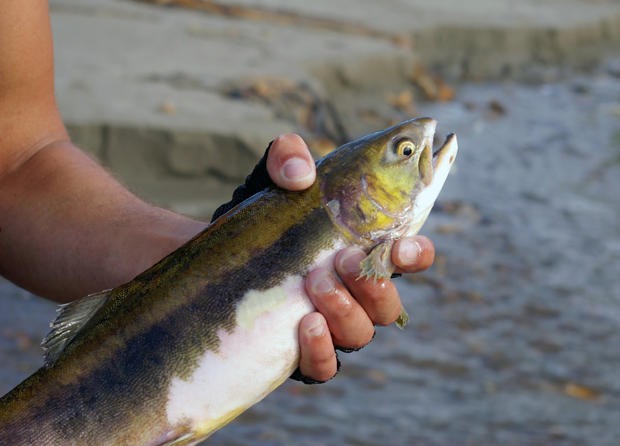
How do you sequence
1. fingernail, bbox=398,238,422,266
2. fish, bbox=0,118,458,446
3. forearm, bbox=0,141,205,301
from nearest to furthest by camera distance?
fish, bbox=0,118,458,446 → fingernail, bbox=398,238,422,266 → forearm, bbox=0,141,205,301

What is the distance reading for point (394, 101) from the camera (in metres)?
10.4

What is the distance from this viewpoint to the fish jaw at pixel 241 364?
2412 mm

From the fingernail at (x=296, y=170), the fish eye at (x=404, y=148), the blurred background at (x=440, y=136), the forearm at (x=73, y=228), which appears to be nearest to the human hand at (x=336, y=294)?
the fingernail at (x=296, y=170)

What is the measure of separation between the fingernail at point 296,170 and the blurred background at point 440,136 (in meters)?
2.58

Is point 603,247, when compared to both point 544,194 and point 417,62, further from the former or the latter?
point 417,62

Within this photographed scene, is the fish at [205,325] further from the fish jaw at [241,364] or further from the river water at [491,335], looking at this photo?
the river water at [491,335]

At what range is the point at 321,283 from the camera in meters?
Answer: 2.45

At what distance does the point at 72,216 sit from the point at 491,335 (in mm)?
3737

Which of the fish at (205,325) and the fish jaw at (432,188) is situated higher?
the fish jaw at (432,188)

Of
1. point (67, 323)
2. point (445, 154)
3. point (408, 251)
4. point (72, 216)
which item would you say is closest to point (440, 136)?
point (72, 216)

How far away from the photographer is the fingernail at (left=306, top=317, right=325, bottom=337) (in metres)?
2.47

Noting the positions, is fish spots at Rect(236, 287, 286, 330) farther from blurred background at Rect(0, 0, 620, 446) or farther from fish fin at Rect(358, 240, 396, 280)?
blurred background at Rect(0, 0, 620, 446)

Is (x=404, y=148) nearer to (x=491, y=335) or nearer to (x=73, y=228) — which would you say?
(x=73, y=228)

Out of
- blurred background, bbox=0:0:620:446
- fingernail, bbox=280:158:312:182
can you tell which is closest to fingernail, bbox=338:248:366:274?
fingernail, bbox=280:158:312:182
